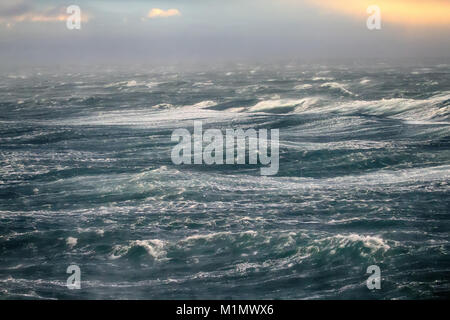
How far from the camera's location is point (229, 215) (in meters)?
19.4

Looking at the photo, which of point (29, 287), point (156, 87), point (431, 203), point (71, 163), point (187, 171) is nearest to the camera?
point (29, 287)

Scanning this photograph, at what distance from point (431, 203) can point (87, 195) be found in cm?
1393

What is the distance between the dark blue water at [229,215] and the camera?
1419 cm

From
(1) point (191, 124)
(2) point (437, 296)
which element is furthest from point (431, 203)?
(1) point (191, 124)

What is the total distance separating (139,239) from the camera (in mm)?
17234

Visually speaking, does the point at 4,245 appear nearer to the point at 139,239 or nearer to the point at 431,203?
the point at 139,239

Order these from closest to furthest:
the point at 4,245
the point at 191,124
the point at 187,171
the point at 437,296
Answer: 1. the point at 437,296
2. the point at 4,245
3. the point at 187,171
4. the point at 191,124
